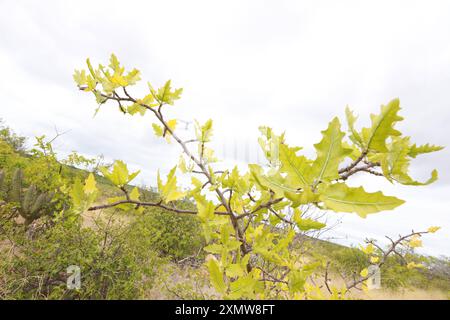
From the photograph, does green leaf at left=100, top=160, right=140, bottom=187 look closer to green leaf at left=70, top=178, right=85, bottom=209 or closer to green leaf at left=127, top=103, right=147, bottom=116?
green leaf at left=70, top=178, right=85, bottom=209

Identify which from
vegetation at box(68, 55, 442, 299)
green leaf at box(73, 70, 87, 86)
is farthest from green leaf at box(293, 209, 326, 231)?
green leaf at box(73, 70, 87, 86)

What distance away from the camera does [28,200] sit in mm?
4086

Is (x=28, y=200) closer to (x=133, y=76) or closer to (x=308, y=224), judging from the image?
→ (x=133, y=76)

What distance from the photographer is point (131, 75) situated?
812mm

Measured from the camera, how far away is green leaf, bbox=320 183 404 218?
378 millimetres

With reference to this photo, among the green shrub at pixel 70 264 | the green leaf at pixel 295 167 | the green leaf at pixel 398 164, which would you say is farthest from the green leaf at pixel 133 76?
the green shrub at pixel 70 264

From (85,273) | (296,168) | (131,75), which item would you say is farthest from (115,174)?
(85,273)

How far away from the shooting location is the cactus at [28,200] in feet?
13.4

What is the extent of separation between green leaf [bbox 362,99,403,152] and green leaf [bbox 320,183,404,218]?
0.13 meters

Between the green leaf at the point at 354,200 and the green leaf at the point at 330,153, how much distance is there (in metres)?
0.02
